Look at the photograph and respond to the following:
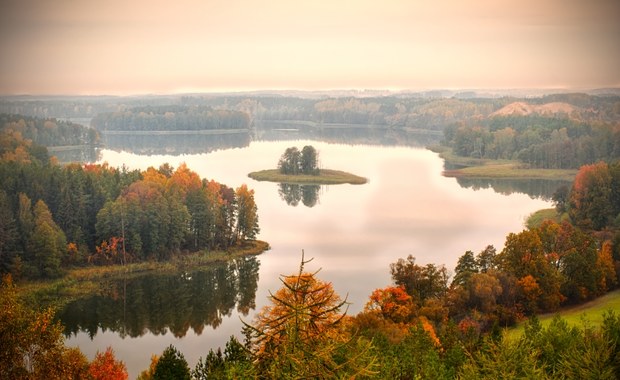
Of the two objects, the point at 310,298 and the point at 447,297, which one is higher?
the point at 310,298

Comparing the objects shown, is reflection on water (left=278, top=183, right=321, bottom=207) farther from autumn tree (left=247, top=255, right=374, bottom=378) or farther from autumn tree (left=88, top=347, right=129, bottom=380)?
autumn tree (left=247, top=255, right=374, bottom=378)

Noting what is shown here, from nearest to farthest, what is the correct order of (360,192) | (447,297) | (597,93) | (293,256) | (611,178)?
1. (447,297)
2. (293,256)
3. (611,178)
4. (360,192)
5. (597,93)

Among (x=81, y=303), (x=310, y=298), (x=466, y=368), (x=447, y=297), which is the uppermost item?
(x=310, y=298)

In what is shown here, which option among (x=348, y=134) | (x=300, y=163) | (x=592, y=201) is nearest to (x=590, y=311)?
(x=592, y=201)

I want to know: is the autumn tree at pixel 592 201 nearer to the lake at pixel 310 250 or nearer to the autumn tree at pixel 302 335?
the lake at pixel 310 250

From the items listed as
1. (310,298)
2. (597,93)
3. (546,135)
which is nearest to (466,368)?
(310,298)

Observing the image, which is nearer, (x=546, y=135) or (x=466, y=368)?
(x=466, y=368)

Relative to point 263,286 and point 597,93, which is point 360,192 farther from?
point 597,93

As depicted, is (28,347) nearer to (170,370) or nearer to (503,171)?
(170,370)
